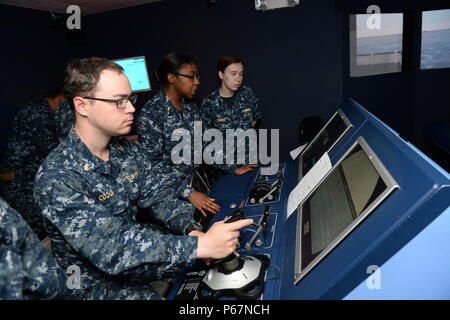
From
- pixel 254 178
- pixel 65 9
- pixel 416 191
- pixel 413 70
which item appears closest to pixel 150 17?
pixel 65 9

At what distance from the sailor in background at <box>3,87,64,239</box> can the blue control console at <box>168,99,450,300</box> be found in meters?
2.39

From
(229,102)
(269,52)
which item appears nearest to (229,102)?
(229,102)

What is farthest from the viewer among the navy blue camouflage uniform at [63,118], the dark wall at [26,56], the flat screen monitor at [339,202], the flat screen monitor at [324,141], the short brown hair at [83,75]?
the dark wall at [26,56]

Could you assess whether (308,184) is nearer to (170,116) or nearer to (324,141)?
(324,141)

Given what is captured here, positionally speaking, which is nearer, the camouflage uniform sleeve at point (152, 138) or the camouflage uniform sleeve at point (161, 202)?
the camouflage uniform sleeve at point (161, 202)

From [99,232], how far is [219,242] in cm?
39

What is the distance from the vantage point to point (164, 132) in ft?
7.16

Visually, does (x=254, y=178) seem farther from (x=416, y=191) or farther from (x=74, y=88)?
(x=416, y=191)

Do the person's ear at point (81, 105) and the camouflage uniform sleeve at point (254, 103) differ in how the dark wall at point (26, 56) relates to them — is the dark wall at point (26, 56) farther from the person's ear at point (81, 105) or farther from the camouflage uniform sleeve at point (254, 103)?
the person's ear at point (81, 105)

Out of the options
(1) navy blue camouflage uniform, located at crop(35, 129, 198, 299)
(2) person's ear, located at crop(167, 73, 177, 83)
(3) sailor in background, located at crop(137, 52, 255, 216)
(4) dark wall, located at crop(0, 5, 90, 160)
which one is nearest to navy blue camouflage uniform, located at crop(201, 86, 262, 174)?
(3) sailor in background, located at crop(137, 52, 255, 216)

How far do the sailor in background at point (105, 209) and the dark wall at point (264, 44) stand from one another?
10.2 feet

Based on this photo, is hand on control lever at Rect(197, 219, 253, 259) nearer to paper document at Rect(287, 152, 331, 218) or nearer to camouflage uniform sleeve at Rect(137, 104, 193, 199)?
paper document at Rect(287, 152, 331, 218)

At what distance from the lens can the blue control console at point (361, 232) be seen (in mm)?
639

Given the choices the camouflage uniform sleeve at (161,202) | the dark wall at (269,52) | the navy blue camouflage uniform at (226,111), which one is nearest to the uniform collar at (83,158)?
the camouflage uniform sleeve at (161,202)
